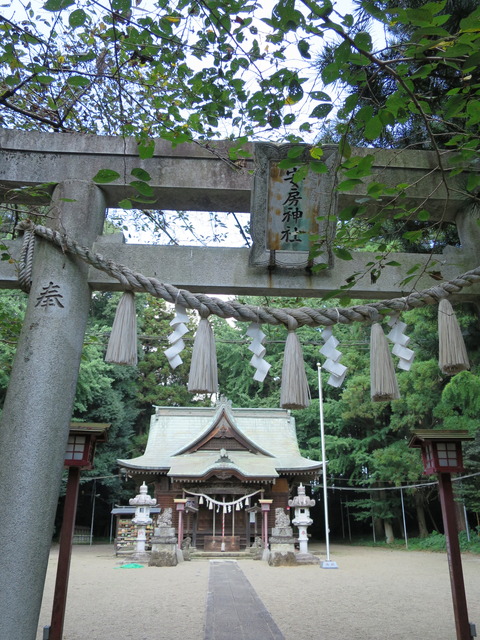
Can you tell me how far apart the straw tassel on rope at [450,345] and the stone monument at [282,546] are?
11.1 meters

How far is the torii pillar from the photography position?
251 centimetres

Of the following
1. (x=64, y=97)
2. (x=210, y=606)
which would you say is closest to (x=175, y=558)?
(x=210, y=606)

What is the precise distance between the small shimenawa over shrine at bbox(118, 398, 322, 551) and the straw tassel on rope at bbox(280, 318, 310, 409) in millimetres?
12224

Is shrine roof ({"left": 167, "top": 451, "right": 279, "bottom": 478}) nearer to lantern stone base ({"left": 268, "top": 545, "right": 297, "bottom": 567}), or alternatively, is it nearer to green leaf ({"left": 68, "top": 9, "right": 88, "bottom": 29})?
lantern stone base ({"left": 268, "top": 545, "right": 297, "bottom": 567})

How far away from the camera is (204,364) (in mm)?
2580

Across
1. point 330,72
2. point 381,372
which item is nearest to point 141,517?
point 381,372

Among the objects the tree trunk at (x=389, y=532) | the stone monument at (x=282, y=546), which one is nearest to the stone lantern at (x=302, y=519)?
the stone monument at (x=282, y=546)

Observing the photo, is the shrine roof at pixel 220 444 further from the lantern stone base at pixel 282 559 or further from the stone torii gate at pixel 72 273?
the stone torii gate at pixel 72 273

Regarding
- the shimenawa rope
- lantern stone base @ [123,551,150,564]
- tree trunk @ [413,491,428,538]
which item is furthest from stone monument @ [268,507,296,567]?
the shimenawa rope

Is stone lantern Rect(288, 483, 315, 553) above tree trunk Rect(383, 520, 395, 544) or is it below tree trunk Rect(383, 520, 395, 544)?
above

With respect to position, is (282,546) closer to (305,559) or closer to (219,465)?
(305,559)

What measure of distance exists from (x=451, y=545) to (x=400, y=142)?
11.2ft

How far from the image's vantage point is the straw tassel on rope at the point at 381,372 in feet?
8.57

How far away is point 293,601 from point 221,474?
757cm
